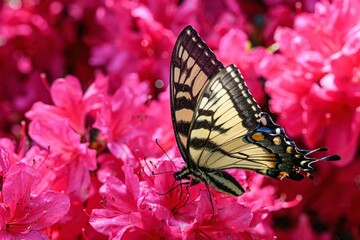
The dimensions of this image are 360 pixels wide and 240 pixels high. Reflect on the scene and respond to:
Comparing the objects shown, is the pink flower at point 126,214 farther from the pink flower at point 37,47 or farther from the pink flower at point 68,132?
the pink flower at point 37,47

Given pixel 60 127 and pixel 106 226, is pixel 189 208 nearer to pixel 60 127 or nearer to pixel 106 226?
pixel 106 226

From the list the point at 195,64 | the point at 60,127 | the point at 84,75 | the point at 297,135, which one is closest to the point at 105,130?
the point at 60,127

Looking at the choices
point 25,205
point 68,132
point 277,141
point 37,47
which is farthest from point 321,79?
point 37,47

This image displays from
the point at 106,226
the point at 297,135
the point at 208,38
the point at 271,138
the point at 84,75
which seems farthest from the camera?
the point at 84,75

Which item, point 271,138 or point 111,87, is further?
point 111,87

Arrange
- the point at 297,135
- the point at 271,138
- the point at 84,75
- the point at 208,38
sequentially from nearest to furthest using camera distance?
the point at 271,138, the point at 297,135, the point at 208,38, the point at 84,75

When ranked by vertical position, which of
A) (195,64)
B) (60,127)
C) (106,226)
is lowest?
(106,226)

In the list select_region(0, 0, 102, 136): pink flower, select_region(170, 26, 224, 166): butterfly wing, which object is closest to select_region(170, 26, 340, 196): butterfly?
select_region(170, 26, 224, 166): butterfly wing
